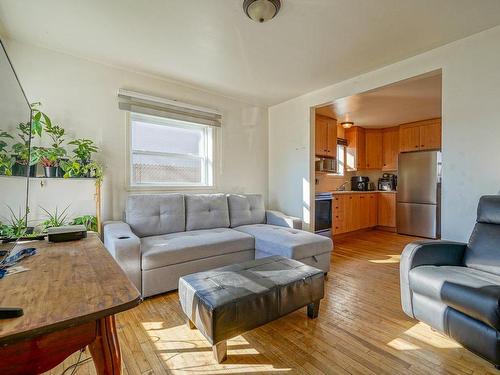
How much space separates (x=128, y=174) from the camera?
293 cm

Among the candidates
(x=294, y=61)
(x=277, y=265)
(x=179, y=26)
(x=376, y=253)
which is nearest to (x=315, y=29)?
(x=294, y=61)

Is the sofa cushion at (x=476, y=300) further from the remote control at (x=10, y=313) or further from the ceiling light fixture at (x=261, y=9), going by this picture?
the ceiling light fixture at (x=261, y=9)

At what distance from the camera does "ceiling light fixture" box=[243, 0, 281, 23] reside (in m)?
1.74

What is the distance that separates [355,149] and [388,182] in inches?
43.9

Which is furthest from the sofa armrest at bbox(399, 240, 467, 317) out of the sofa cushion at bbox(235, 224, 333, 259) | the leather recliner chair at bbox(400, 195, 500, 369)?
the sofa cushion at bbox(235, 224, 333, 259)

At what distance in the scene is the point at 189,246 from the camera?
241 cm

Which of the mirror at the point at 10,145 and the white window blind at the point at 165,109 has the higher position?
the white window blind at the point at 165,109

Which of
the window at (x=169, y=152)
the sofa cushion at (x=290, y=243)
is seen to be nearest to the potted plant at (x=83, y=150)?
the window at (x=169, y=152)

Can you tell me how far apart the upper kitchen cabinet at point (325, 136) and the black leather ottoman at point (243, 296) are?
3.09 meters

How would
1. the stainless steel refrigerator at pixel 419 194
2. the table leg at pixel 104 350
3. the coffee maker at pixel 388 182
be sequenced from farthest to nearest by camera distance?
the coffee maker at pixel 388 182 → the stainless steel refrigerator at pixel 419 194 → the table leg at pixel 104 350

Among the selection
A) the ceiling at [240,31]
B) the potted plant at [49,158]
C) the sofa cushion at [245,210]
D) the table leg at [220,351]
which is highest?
the ceiling at [240,31]

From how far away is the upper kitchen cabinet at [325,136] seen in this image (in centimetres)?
459

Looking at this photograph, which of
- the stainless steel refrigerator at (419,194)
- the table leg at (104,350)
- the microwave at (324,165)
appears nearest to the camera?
the table leg at (104,350)

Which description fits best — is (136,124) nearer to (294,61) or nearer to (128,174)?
(128,174)
